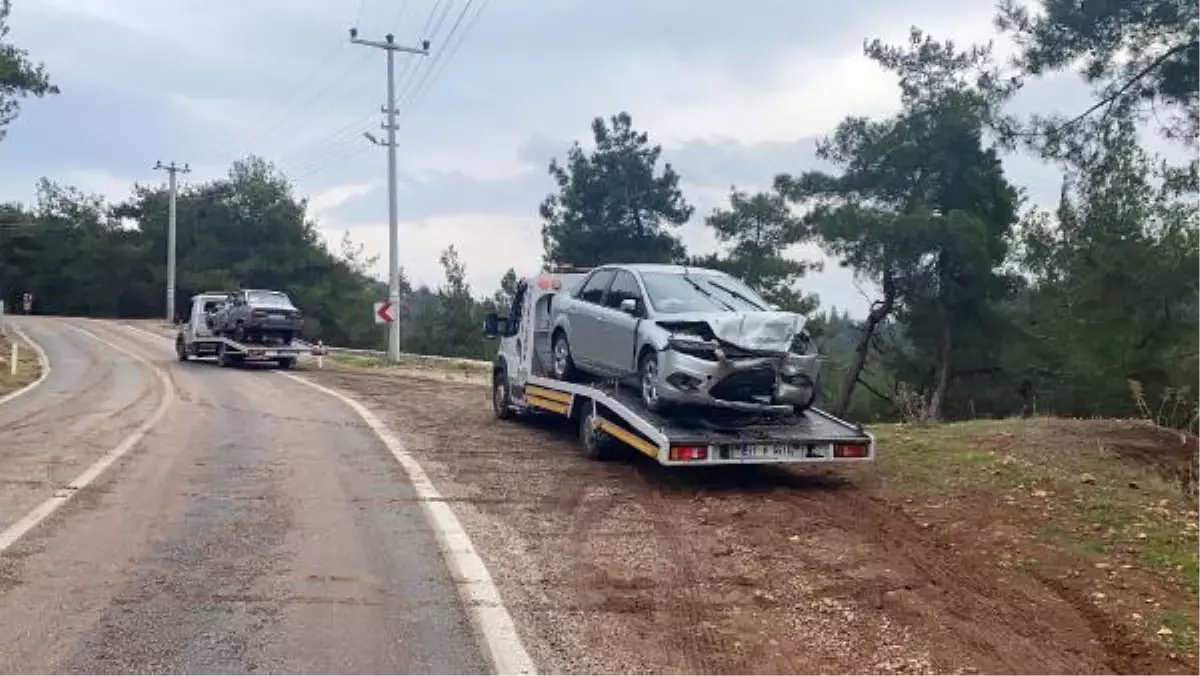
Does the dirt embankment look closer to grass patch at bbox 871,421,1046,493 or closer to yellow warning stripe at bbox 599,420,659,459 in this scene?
yellow warning stripe at bbox 599,420,659,459

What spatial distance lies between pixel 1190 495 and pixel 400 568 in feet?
21.8

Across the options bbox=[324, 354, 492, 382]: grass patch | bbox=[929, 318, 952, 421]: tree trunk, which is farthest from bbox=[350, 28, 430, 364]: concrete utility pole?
bbox=[929, 318, 952, 421]: tree trunk

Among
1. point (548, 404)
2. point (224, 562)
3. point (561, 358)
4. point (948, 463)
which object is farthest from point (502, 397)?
point (224, 562)

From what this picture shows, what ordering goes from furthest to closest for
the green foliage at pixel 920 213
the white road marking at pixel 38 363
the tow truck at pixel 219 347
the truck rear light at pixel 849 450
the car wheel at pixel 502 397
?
the green foliage at pixel 920 213
the tow truck at pixel 219 347
the white road marking at pixel 38 363
the car wheel at pixel 502 397
the truck rear light at pixel 849 450

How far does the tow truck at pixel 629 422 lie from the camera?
10539 mm

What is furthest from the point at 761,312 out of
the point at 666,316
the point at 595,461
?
the point at 595,461

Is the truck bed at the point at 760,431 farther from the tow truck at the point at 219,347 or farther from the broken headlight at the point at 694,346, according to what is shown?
the tow truck at the point at 219,347

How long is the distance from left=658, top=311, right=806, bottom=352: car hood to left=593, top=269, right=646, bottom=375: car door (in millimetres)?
1108

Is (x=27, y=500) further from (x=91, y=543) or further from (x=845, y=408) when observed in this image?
(x=845, y=408)

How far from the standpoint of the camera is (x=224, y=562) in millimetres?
7602

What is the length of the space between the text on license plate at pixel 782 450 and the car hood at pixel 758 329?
2.92 ft

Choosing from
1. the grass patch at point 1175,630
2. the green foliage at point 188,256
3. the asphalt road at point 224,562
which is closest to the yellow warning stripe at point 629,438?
the asphalt road at point 224,562

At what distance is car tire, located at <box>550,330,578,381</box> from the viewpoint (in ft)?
46.1

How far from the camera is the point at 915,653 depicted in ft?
19.2
